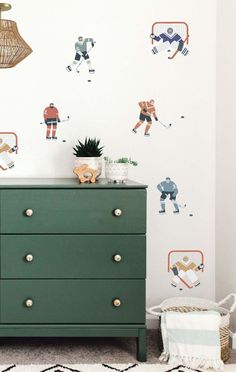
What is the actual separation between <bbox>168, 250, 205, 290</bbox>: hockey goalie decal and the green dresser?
0.63m

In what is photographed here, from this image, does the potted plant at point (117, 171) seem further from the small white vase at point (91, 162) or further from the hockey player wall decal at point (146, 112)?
the hockey player wall decal at point (146, 112)

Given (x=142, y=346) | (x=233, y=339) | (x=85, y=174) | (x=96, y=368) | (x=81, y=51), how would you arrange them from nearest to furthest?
(x=96, y=368)
(x=142, y=346)
(x=85, y=174)
(x=233, y=339)
(x=81, y=51)

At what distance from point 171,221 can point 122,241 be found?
26.3 inches

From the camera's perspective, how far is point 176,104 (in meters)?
3.39

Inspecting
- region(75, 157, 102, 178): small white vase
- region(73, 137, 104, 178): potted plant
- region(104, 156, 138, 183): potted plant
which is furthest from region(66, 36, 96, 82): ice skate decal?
region(104, 156, 138, 183): potted plant

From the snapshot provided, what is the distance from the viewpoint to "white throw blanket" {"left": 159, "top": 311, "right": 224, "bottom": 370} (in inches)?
110

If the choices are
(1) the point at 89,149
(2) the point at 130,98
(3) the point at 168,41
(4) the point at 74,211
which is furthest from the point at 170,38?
(4) the point at 74,211

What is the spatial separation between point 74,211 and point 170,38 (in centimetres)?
124

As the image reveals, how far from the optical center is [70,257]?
111 inches

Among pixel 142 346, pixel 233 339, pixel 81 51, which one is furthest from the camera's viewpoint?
pixel 81 51

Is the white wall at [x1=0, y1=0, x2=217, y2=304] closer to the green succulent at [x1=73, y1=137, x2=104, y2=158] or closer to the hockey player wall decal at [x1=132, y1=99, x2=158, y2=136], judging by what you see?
the hockey player wall decal at [x1=132, y1=99, x2=158, y2=136]

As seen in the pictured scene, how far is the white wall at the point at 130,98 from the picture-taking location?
10.9ft

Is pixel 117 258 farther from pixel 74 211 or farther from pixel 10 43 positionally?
pixel 10 43

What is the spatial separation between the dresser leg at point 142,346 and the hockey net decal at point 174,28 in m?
1.65
